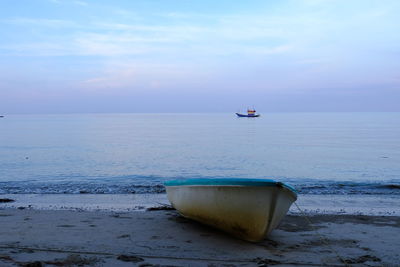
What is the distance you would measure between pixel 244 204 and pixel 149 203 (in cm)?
580

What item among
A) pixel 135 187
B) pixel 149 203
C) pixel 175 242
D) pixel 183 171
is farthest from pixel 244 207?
pixel 183 171

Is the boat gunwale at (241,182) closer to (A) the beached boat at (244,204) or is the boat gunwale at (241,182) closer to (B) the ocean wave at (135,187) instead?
(A) the beached boat at (244,204)

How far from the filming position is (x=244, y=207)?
6766 millimetres

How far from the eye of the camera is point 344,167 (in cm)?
2112

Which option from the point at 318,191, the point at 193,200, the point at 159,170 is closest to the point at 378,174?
the point at 318,191

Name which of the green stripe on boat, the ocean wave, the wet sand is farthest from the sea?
the green stripe on boat

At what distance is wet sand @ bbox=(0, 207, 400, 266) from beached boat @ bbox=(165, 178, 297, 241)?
0.27 metres

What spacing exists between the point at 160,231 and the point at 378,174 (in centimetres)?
1454

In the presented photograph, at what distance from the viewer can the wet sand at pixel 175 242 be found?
603 centimetres

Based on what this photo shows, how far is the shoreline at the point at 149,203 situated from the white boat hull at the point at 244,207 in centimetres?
359

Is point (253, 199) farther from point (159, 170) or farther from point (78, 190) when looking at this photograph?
point (159, 170)

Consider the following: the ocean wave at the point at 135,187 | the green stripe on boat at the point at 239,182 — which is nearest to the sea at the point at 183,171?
the ocean wave at the point at 135,187

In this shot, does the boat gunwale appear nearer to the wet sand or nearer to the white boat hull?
the white boat hull

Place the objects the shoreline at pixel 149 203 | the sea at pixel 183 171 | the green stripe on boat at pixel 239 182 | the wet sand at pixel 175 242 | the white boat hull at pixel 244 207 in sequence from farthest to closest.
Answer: the sea at pixel 183 171 < the shoreline at pixel 149 203 < the white boat hull at pixel 244 207 < the green stripe on boat at pixel 239 182 < the wet sand at pixel 175 242
